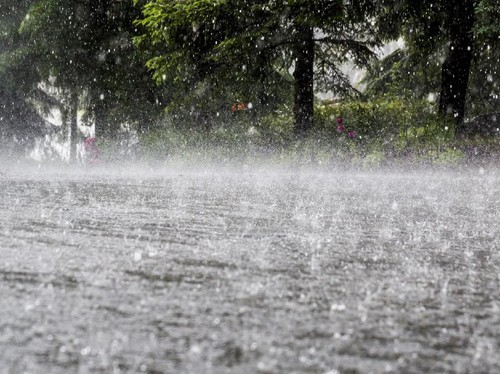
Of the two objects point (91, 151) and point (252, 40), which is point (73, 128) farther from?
point (252, 40)

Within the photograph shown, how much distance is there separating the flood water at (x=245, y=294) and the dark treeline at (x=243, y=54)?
30.5ft

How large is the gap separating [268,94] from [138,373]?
59.9 ft

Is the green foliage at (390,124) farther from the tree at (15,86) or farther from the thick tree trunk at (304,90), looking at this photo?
the tree at (15,86)

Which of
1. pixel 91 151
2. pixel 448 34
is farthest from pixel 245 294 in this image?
pixel 91 151

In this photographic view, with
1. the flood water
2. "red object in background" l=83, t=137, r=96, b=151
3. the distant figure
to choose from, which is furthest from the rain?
"red object in background" l=83, t=137, r=96, b=151

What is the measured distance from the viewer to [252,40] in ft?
46.1

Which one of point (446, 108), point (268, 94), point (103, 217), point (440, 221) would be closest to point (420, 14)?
point (446, 108)

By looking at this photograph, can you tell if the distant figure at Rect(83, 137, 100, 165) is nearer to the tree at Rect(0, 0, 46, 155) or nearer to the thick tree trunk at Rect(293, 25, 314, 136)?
the tree at Rect(0, 0, 46, 155)

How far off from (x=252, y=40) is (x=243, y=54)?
0.52 meters

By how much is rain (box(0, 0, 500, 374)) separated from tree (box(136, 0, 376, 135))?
0.16 feet

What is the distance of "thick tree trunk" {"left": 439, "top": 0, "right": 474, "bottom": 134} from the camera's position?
13.6m

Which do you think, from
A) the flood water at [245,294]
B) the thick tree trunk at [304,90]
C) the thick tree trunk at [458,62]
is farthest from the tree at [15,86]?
the flood water at [245,294]

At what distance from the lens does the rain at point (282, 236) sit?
1432mm

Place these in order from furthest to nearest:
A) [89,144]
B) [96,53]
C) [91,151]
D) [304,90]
Answer: [89,144] < [91,151] < [96,53] < [304,90]
